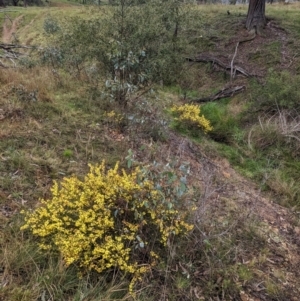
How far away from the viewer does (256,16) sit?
35.3 feet

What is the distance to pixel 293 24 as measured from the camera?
10.9 m

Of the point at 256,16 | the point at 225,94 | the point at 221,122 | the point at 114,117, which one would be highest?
the point at 256,16

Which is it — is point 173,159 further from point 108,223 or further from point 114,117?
point 114,117

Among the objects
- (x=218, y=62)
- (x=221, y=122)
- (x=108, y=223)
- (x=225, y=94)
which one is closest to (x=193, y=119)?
(x=221, y=122)

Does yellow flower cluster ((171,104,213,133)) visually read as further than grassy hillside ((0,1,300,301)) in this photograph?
Yes

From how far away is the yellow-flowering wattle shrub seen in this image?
2.47m

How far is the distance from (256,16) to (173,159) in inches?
380

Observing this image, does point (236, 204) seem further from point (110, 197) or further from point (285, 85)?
point (285, 85)

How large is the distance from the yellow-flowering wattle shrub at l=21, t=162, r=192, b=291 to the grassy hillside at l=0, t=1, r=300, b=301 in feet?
0.22

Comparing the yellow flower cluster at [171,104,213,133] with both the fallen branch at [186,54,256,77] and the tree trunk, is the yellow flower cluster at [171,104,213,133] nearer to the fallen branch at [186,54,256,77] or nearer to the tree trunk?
the fallen branch at [186,54,256,77]

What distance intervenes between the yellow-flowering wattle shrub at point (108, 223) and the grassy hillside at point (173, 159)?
0.07m

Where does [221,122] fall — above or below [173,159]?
below

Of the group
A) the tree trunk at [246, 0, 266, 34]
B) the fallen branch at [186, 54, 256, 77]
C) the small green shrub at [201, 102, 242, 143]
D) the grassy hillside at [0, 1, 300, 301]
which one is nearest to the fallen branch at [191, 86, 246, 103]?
the grassy hillside at [0, 1, 300, 301]

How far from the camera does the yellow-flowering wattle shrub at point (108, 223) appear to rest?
8.10 feet
